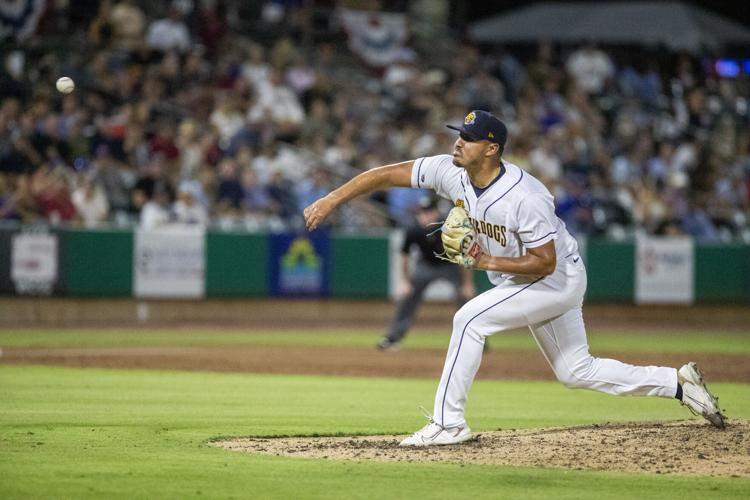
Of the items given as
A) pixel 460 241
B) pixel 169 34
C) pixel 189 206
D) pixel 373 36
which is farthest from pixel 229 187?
pixel 460 241

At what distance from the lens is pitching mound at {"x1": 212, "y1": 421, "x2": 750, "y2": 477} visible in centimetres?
688

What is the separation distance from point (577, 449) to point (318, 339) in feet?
36.9

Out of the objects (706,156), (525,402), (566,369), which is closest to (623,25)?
(706,156)

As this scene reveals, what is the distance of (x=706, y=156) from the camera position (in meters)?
25.1

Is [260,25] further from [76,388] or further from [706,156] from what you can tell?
[76,388]

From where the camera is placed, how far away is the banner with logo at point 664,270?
73.3 feet

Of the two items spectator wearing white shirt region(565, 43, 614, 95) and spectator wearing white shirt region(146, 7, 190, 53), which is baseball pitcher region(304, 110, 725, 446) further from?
spectator wearing white shirt region(565, 43, 614, 95)

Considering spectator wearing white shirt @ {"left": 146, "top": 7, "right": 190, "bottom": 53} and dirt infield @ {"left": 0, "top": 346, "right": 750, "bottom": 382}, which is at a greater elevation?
spectator wearing white shirt @ {"left": 146, "top": 7, "right": 190, "bottom": 53}

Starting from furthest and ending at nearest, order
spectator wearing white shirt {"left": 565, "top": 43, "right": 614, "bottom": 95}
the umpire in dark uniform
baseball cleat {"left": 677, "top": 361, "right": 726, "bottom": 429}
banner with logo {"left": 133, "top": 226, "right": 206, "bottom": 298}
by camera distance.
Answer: spectator wearing white shirt {"left": 565, "top": 43, "right": 614, "bottom": 95} < banner with logo {"left": 133, "top": 226, "right": 206, "bottom": 298} < the umpire in dark uniform < baseball cleat {"left": 677, "top": 361, "right": 726, "bottom": 429}

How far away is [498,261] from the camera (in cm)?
715

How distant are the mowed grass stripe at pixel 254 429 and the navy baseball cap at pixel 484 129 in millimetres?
2016

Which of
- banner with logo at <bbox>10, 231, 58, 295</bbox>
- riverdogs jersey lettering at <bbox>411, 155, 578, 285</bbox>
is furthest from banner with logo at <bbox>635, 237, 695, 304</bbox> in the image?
riverdogs jersey lettering at <bbox>411, 155, 578, 285</bbox>

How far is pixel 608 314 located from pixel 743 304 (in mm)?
2747

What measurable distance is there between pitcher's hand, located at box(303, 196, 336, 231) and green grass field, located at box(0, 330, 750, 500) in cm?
144
